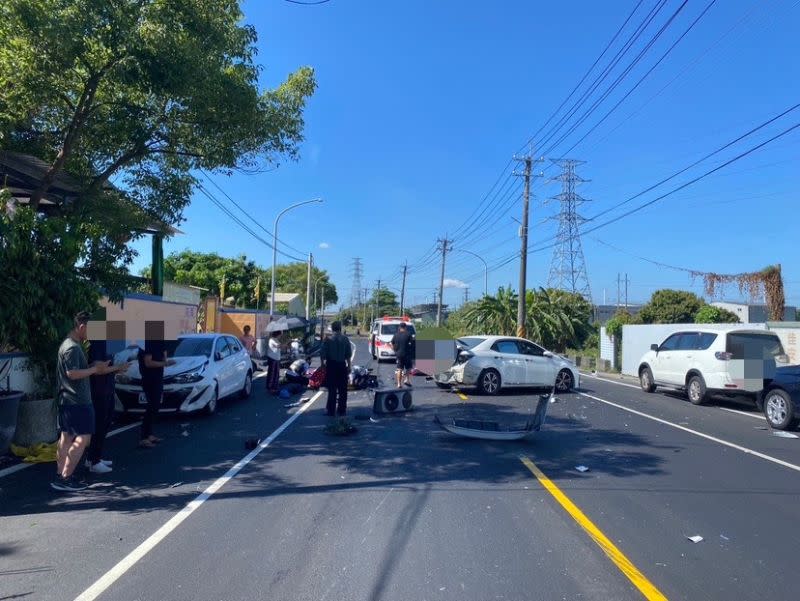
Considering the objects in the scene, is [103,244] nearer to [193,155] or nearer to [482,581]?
[193,155]

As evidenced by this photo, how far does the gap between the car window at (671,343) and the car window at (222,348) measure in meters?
10.8

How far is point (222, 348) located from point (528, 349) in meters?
7.34

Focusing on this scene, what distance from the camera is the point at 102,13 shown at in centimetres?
778

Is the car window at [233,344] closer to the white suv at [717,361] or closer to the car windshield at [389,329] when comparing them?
the white suv at [717,361]

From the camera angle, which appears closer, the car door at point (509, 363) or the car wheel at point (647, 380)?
the car door at point (509, 363)

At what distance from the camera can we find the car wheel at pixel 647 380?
1711 cm

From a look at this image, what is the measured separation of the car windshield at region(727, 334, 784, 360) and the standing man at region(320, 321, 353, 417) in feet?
28.1

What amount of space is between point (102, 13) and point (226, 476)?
5.82 meters

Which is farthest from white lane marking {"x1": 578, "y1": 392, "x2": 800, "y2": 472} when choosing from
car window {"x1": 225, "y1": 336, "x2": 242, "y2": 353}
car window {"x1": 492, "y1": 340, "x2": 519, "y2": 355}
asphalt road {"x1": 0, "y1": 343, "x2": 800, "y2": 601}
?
car window {"x1": 225, "y1": 336, "x2": 242, "y2": 353}

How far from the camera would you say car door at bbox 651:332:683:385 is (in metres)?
15.9

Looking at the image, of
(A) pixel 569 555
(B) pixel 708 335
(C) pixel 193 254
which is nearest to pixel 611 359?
(B) pixel 708 335

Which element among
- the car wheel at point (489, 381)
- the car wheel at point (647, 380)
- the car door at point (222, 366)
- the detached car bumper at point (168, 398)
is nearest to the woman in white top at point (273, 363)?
the car door at point (222, 366)

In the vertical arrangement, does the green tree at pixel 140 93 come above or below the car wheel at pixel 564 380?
above

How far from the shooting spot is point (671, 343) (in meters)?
16.3
